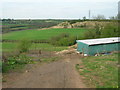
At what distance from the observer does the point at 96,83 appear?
9586 millimetres

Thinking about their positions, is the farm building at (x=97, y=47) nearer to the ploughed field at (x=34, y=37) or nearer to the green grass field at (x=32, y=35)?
the ploughed field at (x=34, y=37)

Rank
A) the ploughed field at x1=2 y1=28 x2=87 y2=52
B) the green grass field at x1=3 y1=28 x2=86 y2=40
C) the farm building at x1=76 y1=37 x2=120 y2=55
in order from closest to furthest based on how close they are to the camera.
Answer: the farm building at x1=76 y1=37 x2=120 y2=55 < the ploughed field at x1=2 y1=28 x2=87 y2=52 < the green grass field at x1=3 y1=28 x2=86 y2=40

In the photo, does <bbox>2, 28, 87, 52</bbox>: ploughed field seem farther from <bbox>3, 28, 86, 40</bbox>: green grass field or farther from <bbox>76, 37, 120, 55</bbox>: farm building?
<bbox>76, 37, 120, 55</bbox>: farm building

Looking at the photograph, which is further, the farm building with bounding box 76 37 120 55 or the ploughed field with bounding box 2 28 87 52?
the ploughed field with bounding box 2 28 87 52

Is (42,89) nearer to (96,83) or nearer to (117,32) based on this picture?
(96,83)

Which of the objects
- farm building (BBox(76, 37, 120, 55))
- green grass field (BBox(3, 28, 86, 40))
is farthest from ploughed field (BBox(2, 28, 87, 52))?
farm building (BBox(76, 37, 120, 55))

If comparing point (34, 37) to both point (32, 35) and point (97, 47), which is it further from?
point (97, 47)

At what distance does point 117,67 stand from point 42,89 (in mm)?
6670

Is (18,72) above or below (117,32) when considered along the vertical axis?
below

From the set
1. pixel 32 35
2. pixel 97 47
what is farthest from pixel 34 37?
pixel 97 47

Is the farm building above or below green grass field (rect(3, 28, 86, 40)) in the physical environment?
below

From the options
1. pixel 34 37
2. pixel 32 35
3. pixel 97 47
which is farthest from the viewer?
pixel 32 35

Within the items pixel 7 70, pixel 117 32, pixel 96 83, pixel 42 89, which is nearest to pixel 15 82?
pixel 42 89

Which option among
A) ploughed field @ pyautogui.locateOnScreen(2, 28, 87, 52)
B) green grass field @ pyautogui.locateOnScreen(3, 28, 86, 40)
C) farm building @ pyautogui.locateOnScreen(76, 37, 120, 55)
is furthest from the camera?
green grass field @ pyautogui.locateOnScreen(3, 28, 86, 40)
